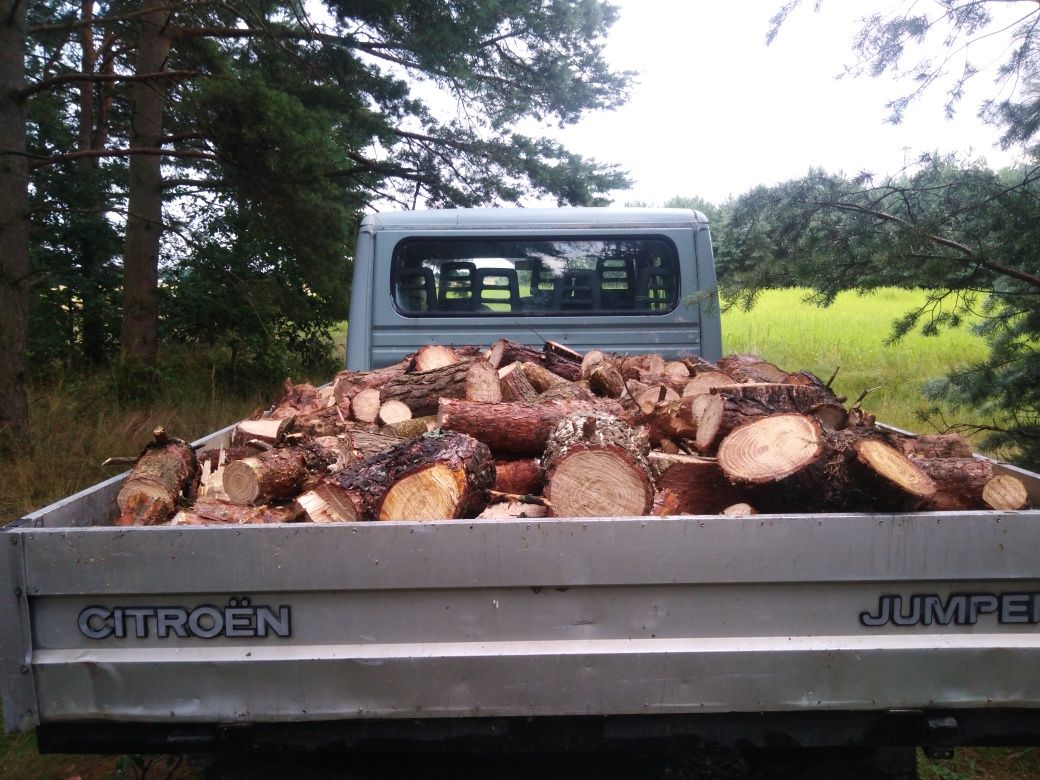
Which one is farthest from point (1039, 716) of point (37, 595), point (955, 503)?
point (37, 595)

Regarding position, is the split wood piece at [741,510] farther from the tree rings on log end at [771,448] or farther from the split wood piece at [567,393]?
the split wood piece at [567,393]

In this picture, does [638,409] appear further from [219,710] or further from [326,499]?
[219,710]

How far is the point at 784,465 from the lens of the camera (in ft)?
8.00

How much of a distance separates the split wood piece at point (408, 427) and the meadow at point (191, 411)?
1.59m

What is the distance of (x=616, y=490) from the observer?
2479 millimetres

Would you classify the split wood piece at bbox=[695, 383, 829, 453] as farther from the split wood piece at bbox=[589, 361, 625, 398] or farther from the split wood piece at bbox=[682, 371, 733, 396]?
the split wood piece at bbox=[589, 361, 625, 398]

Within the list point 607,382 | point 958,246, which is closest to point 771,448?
point 607,382

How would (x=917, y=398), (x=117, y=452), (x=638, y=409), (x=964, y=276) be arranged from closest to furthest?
(x=638, y=409) < (x=964, y=276) < (x=117, y=452) < (x=917, y=398)

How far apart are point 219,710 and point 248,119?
21.3ft

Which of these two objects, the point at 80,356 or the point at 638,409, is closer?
the point at 638,409

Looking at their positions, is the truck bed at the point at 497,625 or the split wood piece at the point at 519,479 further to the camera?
the split wood piece at the point at 519,479

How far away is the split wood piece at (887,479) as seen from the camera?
2.30 m

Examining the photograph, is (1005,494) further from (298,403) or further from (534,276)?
(534,276)

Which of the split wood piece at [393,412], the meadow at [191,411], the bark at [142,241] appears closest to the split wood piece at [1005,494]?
the meadow at [191,411]
